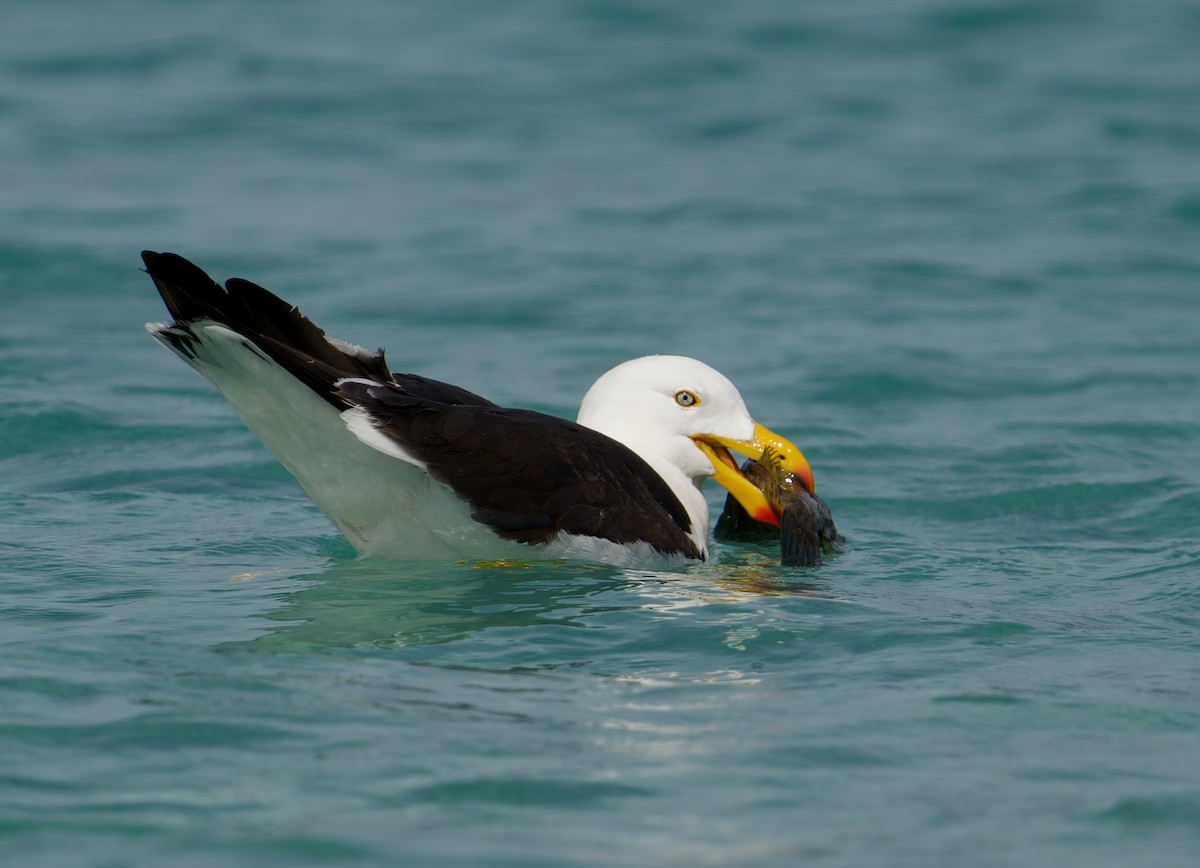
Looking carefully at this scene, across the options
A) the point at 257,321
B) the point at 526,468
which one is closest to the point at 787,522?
the point at 526,468

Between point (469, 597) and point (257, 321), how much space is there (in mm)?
1347

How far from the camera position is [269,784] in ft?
15.5

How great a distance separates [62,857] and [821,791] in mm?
1976

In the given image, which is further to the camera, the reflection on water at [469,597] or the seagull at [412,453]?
the seagull at [412,453]

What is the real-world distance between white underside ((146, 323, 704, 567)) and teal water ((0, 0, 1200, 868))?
154 millimetres

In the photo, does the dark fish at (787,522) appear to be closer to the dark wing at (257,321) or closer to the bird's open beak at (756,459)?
the bird's open beak at (756,459)

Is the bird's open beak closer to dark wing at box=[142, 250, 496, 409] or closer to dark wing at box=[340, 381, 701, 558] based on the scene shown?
dark wing at box=[340, 381, 701, 558]

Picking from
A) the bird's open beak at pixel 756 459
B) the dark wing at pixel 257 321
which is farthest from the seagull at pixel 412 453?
the bird's open beak at pixel 756 459

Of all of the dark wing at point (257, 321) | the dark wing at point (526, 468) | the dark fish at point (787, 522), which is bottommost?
the dark fish at point (787, 522)

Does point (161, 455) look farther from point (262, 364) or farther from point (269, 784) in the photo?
point (269, 784)

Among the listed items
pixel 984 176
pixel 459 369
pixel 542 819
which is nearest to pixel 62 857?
pixel 542 819

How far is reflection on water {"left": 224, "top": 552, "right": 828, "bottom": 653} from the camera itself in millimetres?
6273

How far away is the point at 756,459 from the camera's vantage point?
322 inches

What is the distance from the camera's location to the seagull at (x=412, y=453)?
21.6ft
